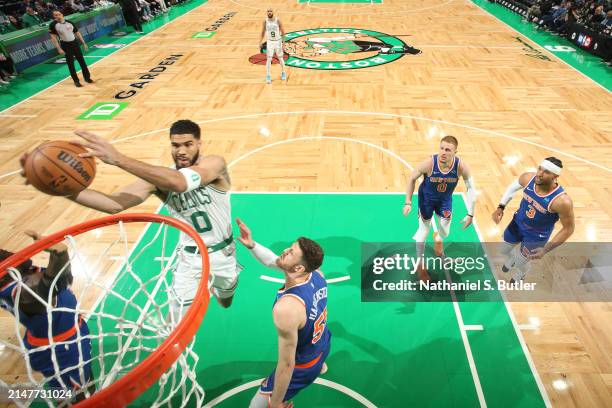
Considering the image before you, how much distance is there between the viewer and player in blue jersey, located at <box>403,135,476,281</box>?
430 cm

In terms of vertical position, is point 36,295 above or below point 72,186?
below

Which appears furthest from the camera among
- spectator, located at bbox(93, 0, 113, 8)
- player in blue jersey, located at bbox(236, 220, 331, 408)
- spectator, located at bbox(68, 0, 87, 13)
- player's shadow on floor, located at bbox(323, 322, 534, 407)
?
spectator, located at bbox(93, 0, 113, 8)

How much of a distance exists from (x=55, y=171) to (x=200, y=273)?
143 cm

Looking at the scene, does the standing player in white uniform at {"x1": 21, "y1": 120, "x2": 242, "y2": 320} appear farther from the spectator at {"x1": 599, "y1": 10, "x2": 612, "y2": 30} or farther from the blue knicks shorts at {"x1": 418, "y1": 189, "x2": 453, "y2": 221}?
the spectator at {"x1": 599, "y1": 10, "x2": 612, "y2": 30}

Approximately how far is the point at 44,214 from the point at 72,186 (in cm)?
425

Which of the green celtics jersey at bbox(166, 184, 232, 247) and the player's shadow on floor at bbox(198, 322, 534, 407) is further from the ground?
the green celtics jersey at bbox(166, 184, 232, 247)

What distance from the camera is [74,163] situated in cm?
268

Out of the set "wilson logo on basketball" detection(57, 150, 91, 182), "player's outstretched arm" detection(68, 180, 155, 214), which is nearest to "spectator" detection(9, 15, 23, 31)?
"wilson logo on basketball" detection(57, 150, 91, 182)

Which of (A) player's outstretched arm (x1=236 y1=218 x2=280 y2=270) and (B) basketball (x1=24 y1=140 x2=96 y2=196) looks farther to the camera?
(A) player's outstretched arm (x1=236 y1=218 x2=280 y2=270)

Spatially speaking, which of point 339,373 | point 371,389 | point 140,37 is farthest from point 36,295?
point 140,37

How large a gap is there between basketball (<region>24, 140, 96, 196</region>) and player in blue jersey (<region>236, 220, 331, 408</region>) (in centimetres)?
121

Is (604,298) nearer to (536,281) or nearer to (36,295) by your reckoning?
(536,281)

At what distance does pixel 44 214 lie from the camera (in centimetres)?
609

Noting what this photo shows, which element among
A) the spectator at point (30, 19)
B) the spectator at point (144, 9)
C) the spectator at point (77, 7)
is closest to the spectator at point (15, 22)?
the spectator at point (30, 19)
